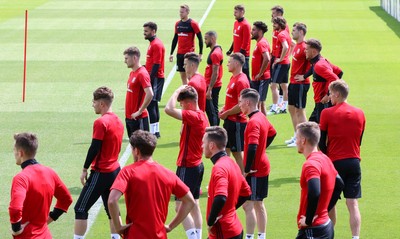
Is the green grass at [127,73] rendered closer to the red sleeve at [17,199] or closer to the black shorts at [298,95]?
the black shorts at [298,95]

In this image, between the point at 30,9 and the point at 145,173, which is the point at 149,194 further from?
the point at 30,9

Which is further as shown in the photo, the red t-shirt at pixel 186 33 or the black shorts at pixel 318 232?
the red t-shirt at pixel 186 33

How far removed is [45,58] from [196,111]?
18.4 m

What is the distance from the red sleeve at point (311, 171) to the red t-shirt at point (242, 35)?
13.7 metres

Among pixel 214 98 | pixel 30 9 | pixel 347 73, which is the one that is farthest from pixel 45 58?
pixel 30 9

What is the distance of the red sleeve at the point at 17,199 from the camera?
9.19 metres

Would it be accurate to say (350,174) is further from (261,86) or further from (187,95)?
(261,86)

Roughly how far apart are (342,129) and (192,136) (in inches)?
80.6

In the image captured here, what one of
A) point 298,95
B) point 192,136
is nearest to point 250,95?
point 192,136

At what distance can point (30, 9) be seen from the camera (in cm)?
4484

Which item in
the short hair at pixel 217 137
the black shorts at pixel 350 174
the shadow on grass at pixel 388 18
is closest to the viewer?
the short hair at pixel 217 137

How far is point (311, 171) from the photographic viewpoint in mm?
9906

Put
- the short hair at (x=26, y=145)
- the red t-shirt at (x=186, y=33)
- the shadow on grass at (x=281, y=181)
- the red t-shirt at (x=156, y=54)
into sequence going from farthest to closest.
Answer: the red t-shirt at (x=186, y=33) → the red t-shirt at (x=156, y=54) → the shadow on grass at (x=281, y=181) → the short hair at (x=26, y=145)

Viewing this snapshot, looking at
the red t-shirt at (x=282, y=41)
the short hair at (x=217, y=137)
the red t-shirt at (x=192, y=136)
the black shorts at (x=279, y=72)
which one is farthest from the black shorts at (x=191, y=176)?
the black shorts at (x=279, y=72)
